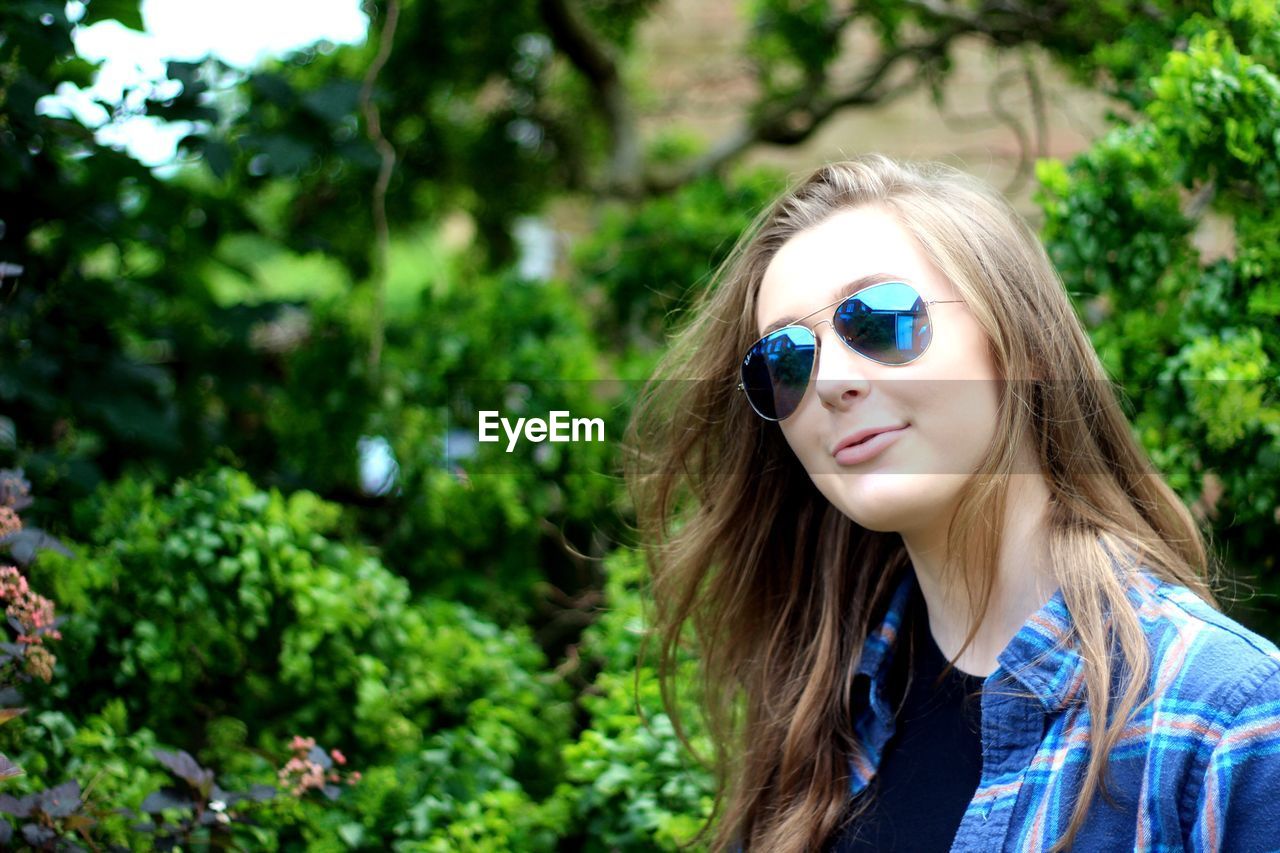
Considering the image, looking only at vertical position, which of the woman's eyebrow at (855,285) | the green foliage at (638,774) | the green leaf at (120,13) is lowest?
Result: the green foliage at (638,774)

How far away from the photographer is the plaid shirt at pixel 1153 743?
3.70 ft

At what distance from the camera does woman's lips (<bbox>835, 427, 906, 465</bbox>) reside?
1.35m

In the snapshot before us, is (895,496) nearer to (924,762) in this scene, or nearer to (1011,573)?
(1011,573)

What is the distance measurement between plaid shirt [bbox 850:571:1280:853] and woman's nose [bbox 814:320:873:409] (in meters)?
0.34

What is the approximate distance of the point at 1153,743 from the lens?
1181 mm

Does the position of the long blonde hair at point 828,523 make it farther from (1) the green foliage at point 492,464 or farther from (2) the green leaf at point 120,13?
(2) the green leaf at point 120,13

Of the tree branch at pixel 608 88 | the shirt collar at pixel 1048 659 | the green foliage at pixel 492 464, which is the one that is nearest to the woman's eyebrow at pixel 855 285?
the shirt collar at pixel 1048 659

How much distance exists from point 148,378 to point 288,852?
4.59 feet

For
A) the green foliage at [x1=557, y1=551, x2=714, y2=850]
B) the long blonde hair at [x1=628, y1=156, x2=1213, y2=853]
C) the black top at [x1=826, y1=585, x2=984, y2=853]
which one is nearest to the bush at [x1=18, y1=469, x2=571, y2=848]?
the green foliage at [x1=557, y1=551, x2=714, y2=850]

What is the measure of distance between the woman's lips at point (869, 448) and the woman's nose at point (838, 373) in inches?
2.1

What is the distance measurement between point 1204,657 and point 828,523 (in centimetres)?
65

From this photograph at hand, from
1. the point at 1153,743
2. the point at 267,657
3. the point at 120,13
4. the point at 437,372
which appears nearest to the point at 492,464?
the point at 437,372

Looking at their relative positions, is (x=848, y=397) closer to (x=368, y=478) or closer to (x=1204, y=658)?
(x=1204, y=658)

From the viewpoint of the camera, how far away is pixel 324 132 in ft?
10.1
